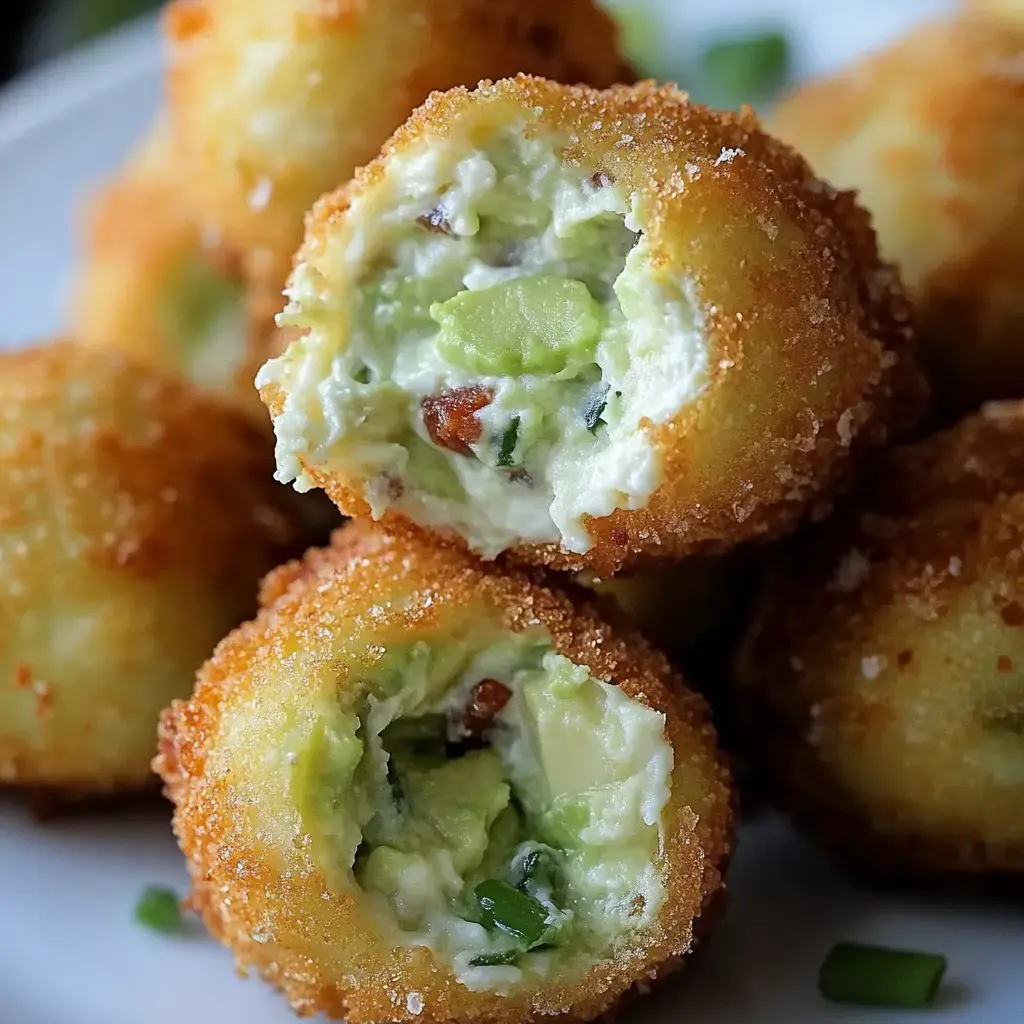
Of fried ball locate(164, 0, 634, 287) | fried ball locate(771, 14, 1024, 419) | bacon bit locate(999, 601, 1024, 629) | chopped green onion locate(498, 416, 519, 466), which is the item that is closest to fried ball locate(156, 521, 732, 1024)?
chopped green onion locate(498, 416, 519, 466)

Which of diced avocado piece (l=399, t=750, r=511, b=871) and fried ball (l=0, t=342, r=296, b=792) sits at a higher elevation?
fried ball (l=0, t=342, r=296, b=792)

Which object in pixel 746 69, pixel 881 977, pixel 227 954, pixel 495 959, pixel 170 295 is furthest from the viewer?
pixel 746 69

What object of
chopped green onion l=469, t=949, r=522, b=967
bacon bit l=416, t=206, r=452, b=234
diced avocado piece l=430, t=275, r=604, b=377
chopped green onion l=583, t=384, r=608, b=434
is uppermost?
bacon bit l=416, t=206, r=452, b=234

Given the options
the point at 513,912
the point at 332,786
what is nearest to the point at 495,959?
the point at 513,912

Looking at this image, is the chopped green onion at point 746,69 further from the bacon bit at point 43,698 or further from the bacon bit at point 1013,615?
the bacon bit at point 43,698

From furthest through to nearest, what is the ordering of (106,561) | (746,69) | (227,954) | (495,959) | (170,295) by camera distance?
→ (746,69) → (170,295) → (106,561) → (227,954) → (495,959)

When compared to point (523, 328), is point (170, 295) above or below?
above

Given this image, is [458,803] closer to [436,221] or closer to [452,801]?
[452,801]

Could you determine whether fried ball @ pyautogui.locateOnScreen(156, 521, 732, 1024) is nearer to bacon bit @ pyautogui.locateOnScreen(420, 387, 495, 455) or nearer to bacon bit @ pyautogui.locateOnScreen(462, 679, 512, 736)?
bacon bit @ pyautogui.locateOnScreen(462, 679, 512, 736)
